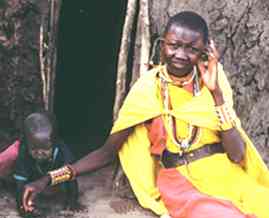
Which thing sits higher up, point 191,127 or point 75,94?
point 191,127

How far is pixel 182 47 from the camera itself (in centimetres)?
406

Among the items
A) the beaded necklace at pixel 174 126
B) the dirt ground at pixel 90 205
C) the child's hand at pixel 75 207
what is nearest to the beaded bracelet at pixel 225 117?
the beaded necklace at pixel 174 126

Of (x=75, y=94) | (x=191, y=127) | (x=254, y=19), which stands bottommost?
(x=75, y=94)

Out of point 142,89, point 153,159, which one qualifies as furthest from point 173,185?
point 142,89

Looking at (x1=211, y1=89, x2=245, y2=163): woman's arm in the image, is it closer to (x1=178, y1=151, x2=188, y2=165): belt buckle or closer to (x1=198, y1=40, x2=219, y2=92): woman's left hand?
(x1=198, y1=40, x2=219, y2=92): woman's left hand

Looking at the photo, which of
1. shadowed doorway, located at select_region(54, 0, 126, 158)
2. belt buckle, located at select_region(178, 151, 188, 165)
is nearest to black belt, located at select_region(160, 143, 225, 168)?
belt buckle, located at select_region(178, 151, 188, 165)

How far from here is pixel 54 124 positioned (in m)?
4.44

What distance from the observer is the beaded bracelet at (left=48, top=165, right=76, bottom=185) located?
435 centimetres

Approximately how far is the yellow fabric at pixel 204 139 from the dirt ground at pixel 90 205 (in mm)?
336

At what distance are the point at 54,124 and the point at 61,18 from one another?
1649mm

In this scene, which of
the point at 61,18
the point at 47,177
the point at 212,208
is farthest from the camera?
the point at 61,18

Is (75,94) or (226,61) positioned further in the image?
(75,94)

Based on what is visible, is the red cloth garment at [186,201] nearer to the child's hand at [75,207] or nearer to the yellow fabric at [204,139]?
the yellow fabric at [204,139]

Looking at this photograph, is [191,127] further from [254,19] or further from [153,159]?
[254,19]
